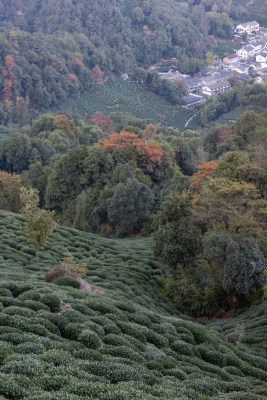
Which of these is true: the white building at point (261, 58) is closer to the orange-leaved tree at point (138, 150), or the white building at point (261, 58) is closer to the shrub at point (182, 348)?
the orange-leaved tree at point (138, 150)

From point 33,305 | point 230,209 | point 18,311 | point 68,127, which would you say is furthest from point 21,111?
point 18,311

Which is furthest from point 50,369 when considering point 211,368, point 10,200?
point 10,200

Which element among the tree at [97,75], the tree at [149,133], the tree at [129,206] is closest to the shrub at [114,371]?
the tree at [129,206]

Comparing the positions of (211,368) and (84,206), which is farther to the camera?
(84,206)

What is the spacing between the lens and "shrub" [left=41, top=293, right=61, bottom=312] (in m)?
15.8

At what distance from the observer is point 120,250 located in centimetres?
3450

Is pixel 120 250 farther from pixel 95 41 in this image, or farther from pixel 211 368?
pixel 95 41

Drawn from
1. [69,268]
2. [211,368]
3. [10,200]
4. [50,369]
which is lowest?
[10,200]

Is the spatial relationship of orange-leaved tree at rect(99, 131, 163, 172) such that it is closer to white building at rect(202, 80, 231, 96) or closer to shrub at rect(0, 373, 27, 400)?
shrub at rect(0, 373, 27, 400)

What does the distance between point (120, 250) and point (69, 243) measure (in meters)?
4.40

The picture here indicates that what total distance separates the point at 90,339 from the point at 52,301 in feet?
8.89

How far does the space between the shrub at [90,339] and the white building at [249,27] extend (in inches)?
7146

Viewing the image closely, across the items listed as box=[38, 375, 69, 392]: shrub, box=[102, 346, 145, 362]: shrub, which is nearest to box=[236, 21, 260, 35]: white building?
box=[102, 346, 145, 362]: shrub

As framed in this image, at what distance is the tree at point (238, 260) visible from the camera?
24.8 m
